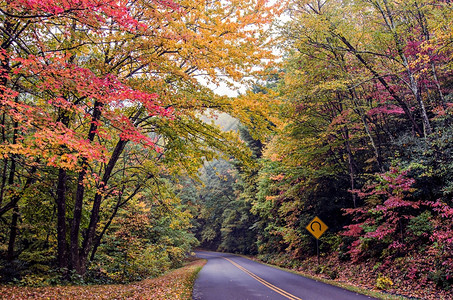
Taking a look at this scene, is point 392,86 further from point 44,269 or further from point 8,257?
point 8,257

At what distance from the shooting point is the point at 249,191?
28.5 m

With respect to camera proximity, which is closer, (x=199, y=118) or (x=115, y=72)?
(x=115, y=72)

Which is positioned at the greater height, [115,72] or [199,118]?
[115,72]

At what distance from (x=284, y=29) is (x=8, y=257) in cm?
1466

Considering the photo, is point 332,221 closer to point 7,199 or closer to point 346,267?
point 346,267

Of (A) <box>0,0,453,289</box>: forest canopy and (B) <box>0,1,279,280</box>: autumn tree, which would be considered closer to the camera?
(B) <box>0,1,279,280</box>: autumn tree

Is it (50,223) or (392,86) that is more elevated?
(392,86)

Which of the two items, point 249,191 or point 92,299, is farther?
point 249,191

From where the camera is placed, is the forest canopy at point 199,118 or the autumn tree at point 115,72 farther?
the forest canopy at point 199,118

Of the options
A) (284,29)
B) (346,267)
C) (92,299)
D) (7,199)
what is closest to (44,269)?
(7,199)

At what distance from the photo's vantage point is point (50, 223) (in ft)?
30.5

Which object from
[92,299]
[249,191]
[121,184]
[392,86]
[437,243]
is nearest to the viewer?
[92,299]

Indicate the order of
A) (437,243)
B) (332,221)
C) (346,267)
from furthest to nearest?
(332,221), (346,267), (437,243)

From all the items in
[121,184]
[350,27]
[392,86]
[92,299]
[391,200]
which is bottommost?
[92,299]
